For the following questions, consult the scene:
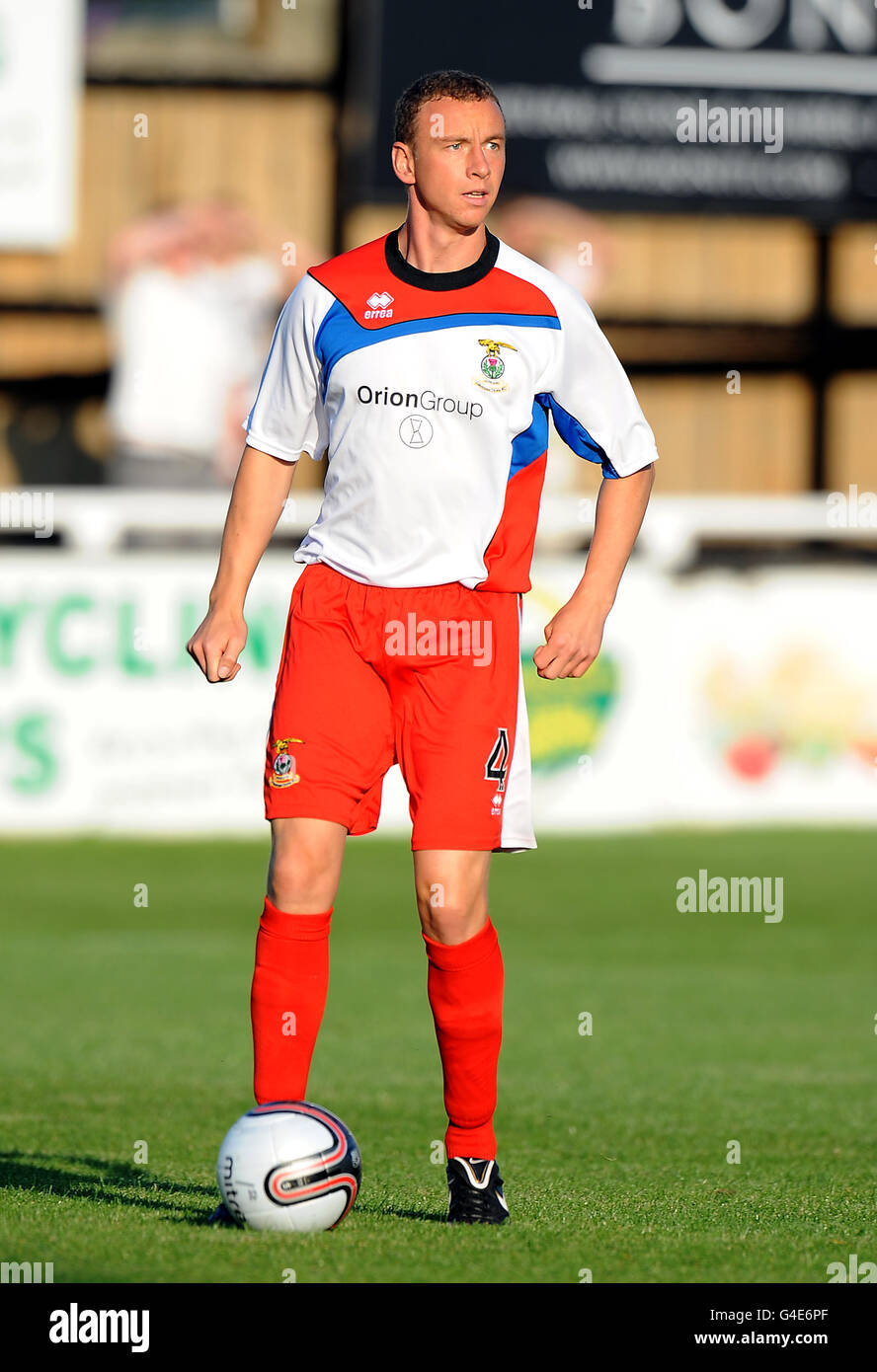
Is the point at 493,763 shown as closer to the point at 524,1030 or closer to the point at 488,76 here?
the point at 524,1030

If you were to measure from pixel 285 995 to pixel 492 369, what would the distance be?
4.50 ft

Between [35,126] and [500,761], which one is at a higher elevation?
[35,126]

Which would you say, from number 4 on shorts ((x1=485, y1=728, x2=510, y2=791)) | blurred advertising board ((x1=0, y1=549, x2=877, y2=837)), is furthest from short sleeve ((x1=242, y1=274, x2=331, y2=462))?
blurred advertising board ((x1=0, y1=549, x2=877, y2=837))

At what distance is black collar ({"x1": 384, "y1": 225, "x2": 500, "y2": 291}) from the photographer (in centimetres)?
455

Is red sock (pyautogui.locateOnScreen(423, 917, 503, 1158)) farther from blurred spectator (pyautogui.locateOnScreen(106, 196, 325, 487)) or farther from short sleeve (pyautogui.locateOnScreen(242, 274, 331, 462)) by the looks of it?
blurred spectator (pyautogui.locateOnScreen(106, 196, 325, 487))

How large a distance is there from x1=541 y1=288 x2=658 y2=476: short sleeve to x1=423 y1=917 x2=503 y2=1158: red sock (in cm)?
105

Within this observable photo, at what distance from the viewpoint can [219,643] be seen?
4.58 meters

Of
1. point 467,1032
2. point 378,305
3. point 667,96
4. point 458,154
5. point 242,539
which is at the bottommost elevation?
point 467,1032

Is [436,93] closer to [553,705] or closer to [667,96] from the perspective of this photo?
[553,705]

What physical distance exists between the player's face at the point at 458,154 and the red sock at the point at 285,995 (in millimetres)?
1512
